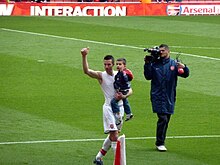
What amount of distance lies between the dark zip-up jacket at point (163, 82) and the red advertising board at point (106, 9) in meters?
31.9

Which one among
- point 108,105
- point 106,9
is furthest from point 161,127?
point 106,9

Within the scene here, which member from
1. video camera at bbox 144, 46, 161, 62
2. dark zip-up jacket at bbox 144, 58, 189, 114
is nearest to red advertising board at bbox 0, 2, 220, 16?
dark zip-up jacket at bbox 144, 58, 189, 114

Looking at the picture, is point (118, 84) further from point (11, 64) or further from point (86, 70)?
point (11, 64)

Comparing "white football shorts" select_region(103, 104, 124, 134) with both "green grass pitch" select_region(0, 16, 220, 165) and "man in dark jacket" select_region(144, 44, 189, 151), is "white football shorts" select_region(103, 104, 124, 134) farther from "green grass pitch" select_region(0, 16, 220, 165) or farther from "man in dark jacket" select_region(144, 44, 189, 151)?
"man in dark jacket" select_region(144, 44, 189, 151)

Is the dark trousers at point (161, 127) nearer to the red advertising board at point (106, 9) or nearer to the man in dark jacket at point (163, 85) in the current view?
the man in dark jacket at point (163, 85)

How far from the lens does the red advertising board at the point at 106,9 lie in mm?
49719

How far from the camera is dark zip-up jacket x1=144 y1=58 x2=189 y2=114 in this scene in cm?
1766

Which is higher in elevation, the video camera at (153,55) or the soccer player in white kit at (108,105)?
the video camera at (153,55)

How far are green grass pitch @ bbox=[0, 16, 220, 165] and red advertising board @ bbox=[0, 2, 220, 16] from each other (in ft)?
10.2

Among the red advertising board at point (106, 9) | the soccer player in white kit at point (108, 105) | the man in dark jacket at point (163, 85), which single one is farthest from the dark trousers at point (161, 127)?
the red advertising board at point (106, 9)

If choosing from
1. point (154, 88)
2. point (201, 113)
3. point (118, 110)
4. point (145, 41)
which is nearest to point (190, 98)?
point (201, 113)

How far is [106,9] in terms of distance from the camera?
5069cm

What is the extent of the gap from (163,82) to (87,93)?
8.04 metres

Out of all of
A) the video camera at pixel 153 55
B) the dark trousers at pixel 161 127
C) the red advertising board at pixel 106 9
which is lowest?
the red advertising board at pixel 106 9
